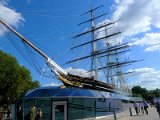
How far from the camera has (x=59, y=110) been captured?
27453mm

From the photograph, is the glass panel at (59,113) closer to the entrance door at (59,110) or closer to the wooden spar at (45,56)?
the entrance door at (59,110)

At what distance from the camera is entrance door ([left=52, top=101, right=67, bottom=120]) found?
27.1 metres

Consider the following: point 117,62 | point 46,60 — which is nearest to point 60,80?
point 46,60

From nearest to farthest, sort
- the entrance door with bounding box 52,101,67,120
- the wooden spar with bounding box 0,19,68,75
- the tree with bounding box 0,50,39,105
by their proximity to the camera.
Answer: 1. the entrance door with bounding box 52,101,67,120
2. the wooden spar with bounding box 0,19,68,75
3. the tree with bounding box 0,50,39,105

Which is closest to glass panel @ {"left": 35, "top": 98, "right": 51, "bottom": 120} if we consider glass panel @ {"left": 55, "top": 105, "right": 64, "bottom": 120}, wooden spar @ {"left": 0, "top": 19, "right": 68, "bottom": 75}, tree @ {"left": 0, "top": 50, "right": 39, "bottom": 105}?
glass panel @ {"left": 55, "top": 105, "right": 64, "bottom": 120}

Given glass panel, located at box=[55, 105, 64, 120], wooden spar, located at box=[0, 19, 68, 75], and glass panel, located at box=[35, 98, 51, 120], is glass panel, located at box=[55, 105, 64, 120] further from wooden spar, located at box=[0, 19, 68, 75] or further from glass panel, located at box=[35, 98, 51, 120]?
wooden spar, located at box=[0, 19, 68, 75]

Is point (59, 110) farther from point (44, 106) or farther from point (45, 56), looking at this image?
point (45, 56)

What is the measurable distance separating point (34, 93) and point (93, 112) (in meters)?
6.24

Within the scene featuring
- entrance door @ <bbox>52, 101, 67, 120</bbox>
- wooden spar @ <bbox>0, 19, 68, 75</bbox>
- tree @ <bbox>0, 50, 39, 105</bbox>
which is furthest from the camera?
tree @ <bbox>0, 50, 39, 105</bbox>

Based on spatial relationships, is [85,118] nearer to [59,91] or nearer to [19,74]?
[59,91]

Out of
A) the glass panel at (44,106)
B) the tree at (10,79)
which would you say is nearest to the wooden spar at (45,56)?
the glass panel at (44,106)

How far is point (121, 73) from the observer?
90.9m

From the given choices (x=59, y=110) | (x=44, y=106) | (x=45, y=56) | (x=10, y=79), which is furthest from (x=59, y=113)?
(x=10, y=79)

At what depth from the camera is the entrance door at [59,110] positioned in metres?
27.1
